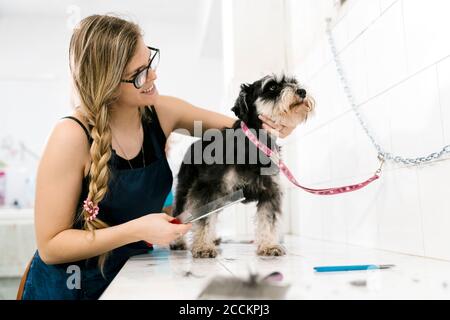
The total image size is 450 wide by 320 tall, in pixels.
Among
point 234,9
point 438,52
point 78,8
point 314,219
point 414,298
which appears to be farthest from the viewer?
point 234,9

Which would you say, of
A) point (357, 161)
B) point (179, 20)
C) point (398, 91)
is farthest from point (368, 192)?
point (179, 20)

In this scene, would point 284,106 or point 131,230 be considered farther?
point 284,106

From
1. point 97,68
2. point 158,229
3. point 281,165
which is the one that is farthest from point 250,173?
point 97,68

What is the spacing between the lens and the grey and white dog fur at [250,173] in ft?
3.69

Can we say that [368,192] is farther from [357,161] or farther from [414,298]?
[414,298]

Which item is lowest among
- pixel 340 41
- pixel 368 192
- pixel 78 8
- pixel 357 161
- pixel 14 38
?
pixel 368 192

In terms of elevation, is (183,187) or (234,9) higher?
(234,9)

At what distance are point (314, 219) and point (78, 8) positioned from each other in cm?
151

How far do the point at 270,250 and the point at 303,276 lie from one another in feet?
1.24

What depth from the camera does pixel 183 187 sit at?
51.4 inches

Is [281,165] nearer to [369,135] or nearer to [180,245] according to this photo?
[369,135]

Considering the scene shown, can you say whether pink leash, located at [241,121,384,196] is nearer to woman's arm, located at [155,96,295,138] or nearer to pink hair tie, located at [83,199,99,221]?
woman's arm, located at [155,96,295,138]

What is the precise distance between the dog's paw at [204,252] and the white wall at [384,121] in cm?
51

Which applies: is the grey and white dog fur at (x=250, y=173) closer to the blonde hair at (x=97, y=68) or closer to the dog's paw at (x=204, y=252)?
the dog's paw at (x=204, y=252)
